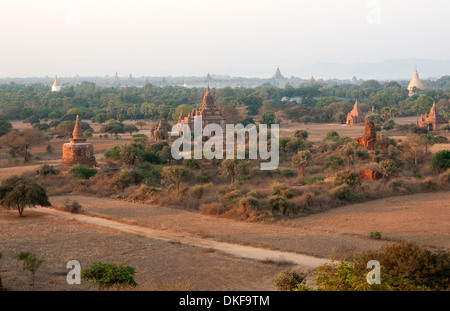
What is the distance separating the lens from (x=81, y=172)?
87.7 feet

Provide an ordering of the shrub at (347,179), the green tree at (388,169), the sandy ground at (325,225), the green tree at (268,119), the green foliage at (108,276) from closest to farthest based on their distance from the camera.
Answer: the green foliage at (108,276), the sandy ground at (325,225), the shrub at (347,179), the green tree at (388,169), the green tree at (268,119)

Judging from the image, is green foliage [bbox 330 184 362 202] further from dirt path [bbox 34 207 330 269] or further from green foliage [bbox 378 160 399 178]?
dirt path [bbox 34 207 330 269]

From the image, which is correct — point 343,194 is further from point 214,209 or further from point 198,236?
point 198,236

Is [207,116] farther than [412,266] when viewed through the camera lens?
Yes

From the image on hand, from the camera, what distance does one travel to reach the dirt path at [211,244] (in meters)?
14.2

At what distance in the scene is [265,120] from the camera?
58.3 metres

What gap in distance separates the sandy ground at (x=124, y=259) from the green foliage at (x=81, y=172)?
26.2 feet

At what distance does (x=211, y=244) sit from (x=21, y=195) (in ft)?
25.8

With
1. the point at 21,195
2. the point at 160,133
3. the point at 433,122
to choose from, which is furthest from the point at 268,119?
the point at 21,195

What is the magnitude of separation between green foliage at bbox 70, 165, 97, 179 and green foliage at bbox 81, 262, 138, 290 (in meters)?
15.7

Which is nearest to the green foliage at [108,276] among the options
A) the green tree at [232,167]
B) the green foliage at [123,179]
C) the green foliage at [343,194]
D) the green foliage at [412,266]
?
the green foliage at [412,266]

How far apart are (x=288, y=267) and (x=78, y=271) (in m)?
5.21

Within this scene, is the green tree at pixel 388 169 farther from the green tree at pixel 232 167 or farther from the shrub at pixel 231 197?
the shrub at pixel 231 197
